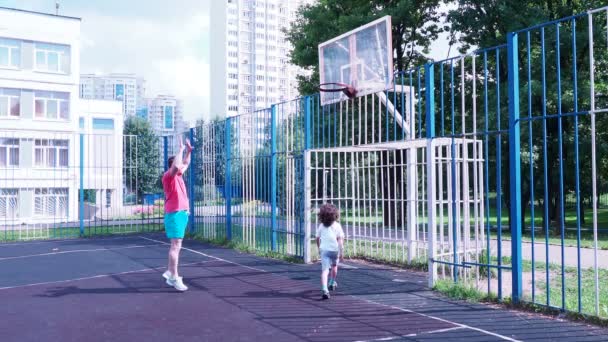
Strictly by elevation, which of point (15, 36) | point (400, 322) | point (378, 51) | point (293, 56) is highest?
point (15, 36)

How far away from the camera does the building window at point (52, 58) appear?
110ft

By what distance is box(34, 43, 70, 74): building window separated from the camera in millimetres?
33500

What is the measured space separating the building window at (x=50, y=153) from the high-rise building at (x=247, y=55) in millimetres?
61804

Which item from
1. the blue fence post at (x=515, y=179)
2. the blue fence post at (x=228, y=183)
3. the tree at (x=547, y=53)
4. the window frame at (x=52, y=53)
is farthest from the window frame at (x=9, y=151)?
the blue fence post at (x=515, y=179)

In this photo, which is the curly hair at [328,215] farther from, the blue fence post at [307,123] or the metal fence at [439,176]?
the blue fence post at [307,123]

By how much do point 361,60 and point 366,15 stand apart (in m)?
12.5

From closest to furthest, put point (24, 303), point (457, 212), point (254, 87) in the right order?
1. point (24, 303)
2. point (457, 212)
3. point (254, 87)

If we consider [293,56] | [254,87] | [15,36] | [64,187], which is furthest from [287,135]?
[254,87]

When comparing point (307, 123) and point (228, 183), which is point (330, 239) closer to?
point (307, 123)

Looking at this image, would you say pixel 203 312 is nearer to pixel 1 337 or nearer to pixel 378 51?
pixel 1 337

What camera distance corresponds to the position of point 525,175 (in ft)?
73.8

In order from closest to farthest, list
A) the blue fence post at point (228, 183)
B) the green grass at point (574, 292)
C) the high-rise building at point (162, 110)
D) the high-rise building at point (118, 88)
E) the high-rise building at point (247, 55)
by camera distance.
→ the green grass at point (574, 292)
the blue fence post at point (228, 183)
the high-rise building at point (247, 55)
the high-rise building at point (118, 88)
the high-rise building at point (162, 110)

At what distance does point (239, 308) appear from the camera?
724 cm

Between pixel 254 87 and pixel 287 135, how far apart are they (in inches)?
3591
